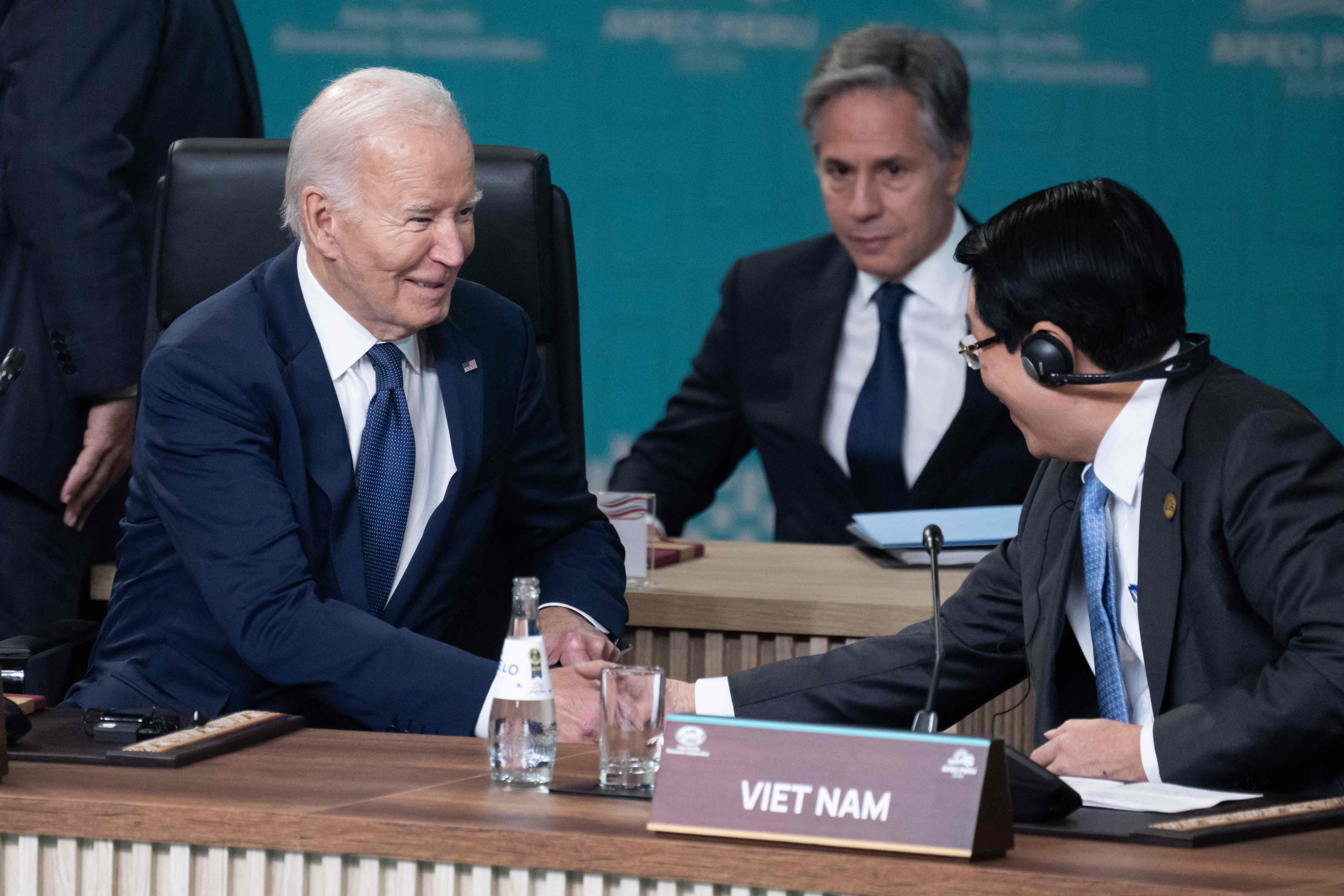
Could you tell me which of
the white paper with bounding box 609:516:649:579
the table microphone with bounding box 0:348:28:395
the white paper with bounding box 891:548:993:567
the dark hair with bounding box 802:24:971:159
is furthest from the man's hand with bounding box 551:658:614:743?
the dark hair with bounding box 802:24:971:159

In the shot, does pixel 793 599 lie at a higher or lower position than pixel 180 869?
higher

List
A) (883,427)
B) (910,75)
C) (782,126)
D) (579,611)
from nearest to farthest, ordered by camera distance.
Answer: (579,611) → (883,427) → (910,75) → (782,126)

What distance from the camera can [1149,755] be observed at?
1.41 meters

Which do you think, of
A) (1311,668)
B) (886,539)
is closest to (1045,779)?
(1311,668)

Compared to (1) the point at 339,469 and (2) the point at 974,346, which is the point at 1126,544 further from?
(1) the point at 339,469

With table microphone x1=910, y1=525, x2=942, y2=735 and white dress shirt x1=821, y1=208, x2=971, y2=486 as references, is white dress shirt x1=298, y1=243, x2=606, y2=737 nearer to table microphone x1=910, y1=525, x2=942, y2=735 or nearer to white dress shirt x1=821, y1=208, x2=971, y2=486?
table microphone x1=910, y1=525, x2=942, y2=735

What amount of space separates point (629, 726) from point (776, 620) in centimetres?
97

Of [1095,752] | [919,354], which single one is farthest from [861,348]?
[1095,752]

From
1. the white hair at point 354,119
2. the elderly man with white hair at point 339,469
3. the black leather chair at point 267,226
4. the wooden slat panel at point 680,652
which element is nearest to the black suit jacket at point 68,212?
the black leather chair at point 267,226

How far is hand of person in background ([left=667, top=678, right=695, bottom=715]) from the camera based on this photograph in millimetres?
1675

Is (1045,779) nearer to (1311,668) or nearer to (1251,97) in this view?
(1311,668)

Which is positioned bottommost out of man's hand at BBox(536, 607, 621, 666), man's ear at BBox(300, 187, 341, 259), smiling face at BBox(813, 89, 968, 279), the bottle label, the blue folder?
man's hand at BBox(536, 607, 621, 666)

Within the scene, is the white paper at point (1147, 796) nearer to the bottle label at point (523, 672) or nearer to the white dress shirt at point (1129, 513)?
the white dress shirt at point (1129, 513)

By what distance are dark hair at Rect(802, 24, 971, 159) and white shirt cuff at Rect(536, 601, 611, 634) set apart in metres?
1.46
